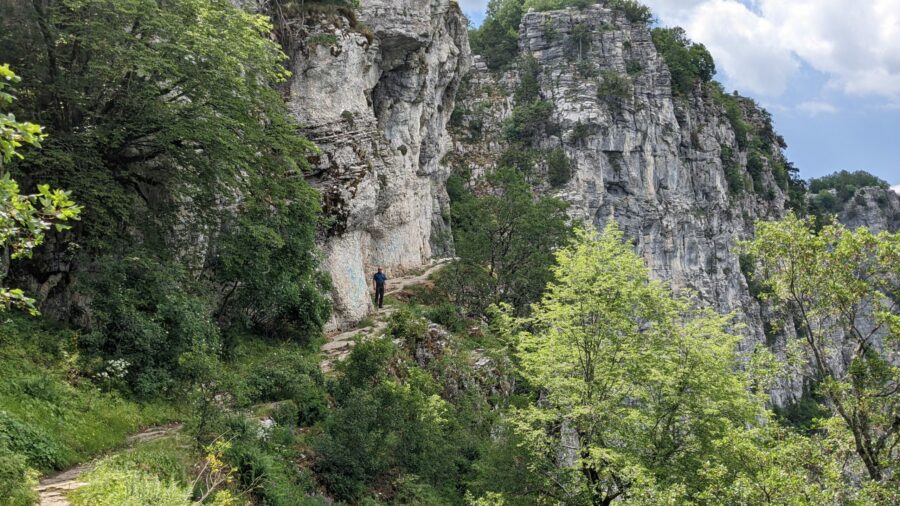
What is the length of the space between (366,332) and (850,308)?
1394 cm

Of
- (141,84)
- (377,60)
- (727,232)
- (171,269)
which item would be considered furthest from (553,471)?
(727,232)

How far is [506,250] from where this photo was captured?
31297 millimetres

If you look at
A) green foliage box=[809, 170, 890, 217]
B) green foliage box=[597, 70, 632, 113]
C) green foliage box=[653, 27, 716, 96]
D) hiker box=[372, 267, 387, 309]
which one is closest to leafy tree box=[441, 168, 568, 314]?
hiker box=[372, 267, 387, 309]

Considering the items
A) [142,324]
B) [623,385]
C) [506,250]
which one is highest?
[506,250]

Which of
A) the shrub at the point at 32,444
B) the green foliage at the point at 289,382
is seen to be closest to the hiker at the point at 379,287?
the green foliage at the point at 289,382

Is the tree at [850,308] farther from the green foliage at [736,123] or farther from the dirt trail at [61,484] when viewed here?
the green foliage at [736,123]

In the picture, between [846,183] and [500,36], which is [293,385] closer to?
[500,36]

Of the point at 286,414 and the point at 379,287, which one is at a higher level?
the point at 379,287

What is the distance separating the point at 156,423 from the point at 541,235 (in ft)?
72.4

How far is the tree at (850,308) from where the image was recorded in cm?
1109

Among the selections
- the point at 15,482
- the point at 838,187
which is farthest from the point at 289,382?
the point at 838,187

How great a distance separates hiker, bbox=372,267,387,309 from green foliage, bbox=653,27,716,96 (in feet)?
200

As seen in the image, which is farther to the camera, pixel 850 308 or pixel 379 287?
pixel 379 287

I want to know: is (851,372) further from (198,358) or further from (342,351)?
(342,351)
